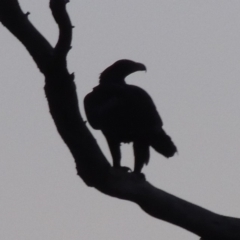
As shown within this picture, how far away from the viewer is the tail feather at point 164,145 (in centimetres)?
714

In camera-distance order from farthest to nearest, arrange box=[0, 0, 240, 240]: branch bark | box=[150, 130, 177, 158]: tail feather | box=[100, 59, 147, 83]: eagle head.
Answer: box=[100, 59, 147, 83]: eagle head, box=[150, 130, 177, 158]: tail feather, box=[0, 0, 240, 240]: branch bark

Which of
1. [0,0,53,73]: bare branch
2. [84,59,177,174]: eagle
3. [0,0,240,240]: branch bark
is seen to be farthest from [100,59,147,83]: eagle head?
[0,0,53,73]: bare branch

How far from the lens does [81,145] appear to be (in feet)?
16.6

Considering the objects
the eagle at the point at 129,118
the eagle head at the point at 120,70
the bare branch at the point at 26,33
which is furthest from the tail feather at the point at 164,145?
the bare branch at the point at 26,33

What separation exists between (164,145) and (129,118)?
57 centimetres

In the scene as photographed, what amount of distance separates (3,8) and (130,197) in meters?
1.84

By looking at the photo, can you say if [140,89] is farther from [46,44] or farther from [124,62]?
[46,44]

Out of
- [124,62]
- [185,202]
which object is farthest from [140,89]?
[185,202]

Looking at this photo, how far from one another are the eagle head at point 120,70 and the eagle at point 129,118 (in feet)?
1.33

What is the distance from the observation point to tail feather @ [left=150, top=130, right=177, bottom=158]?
714 cm

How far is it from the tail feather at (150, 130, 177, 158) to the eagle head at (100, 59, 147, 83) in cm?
100

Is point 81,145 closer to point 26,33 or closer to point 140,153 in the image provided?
point 26,33

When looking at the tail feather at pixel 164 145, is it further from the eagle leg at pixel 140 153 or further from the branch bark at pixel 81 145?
the branch bark at pixel 81 145

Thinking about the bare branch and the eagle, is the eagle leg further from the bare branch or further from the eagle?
the bare branch
